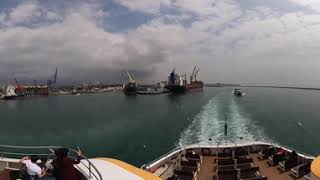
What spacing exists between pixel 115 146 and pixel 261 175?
19629 mm

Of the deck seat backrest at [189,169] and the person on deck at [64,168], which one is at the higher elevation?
the person on deck at [64,168]

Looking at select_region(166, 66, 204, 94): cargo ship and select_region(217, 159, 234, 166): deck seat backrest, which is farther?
select_region(166, 66, 204, 94): cargo ship

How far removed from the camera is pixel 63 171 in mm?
5430

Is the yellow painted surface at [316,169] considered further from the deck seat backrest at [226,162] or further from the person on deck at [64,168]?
the deck seat backrest at [226,162]

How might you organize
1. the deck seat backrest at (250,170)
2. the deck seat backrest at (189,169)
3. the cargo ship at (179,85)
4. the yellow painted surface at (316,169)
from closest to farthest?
the yellow painted surface at (316,169)
the deck seat backrest at (250,170)
the deck seat backrest at (189,169)
the cargo ship at (179,85)

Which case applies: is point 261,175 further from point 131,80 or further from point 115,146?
point 131,80

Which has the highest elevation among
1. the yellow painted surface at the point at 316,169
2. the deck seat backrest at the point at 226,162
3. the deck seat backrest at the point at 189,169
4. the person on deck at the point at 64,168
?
the person on deck at the point at 64,168

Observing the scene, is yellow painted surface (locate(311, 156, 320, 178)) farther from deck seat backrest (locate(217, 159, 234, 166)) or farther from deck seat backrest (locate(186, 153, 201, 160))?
deck seat backrest (locate(186, 153, 201, 160))

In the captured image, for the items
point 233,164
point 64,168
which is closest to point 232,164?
point 233,164

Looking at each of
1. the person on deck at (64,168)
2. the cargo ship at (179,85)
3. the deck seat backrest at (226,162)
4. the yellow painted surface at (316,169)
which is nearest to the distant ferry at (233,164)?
the deck seat backrest at (226,162)

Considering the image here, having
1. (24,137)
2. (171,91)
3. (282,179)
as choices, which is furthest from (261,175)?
(171,91)

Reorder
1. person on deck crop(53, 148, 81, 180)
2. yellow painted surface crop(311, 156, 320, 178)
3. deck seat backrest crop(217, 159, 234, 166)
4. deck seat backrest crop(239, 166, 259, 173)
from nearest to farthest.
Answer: person on deck crop(53, 148, 81, 180)
yellow painted surface crop(311, 156, 320, 178)
deck seat backrest crop(239, 166, 259, 173)
deck seat backrest crop(217, 159, 234, 166)

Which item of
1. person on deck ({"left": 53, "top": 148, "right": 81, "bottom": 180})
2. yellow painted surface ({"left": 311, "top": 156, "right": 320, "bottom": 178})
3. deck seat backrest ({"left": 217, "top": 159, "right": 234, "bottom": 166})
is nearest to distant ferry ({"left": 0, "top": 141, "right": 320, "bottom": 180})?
deck seat backrest ({"left": 217, "top": 159, "right": 234, "bottom": 166})

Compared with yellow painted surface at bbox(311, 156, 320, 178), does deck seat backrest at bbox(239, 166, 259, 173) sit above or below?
below
